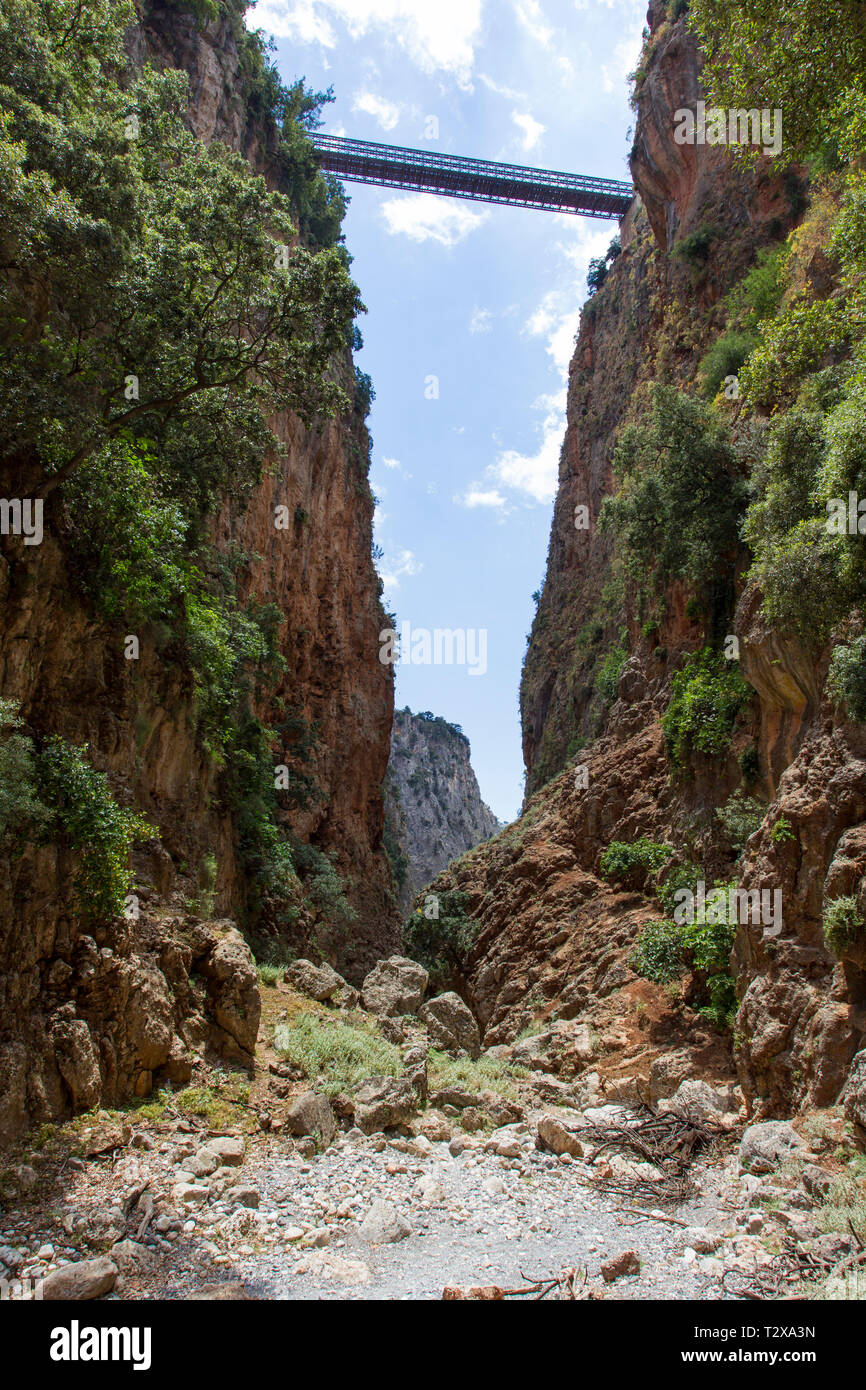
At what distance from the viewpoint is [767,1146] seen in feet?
26.7

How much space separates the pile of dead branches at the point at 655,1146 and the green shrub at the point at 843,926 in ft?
10.4

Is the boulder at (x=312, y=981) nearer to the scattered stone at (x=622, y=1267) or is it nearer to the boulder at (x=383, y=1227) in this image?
Answer: the boulder at (x=383, y=1227)

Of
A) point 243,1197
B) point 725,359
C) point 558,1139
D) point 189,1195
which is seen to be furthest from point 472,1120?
point 725,359

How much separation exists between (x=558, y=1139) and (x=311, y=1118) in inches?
130

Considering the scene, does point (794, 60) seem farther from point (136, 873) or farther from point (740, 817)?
→ point (136, 873)

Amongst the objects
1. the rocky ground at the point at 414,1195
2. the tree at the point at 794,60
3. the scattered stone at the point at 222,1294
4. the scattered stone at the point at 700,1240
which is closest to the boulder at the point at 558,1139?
the rocky ground at the point at 414,1195

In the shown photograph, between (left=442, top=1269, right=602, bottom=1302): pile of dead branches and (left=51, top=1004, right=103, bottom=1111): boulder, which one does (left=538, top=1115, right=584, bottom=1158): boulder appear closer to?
(left=442, top=1269, right=602, bottom=1302): pile of dead branches

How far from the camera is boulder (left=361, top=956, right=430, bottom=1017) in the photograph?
52.6 ft

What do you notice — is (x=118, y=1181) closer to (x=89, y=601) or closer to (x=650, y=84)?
(x=89, y=601)

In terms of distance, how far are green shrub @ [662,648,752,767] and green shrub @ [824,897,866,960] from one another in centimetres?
803
